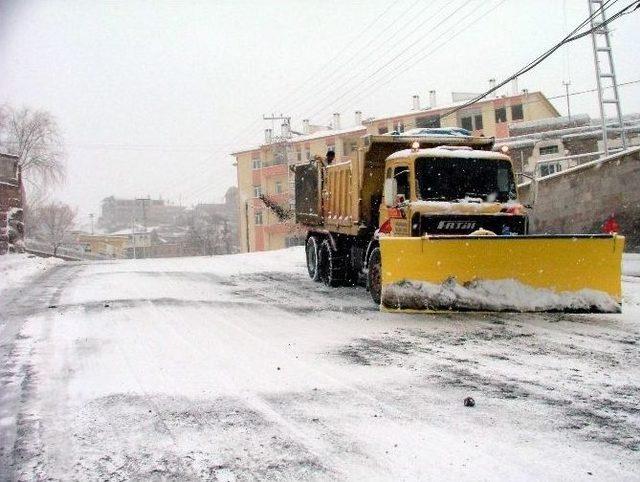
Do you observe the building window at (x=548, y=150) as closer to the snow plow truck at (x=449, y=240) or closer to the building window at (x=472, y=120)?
the building window at (x=472, y=120)

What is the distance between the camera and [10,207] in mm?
20328

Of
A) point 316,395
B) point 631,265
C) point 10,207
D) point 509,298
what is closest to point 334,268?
point 509,298

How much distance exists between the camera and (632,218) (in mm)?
13125

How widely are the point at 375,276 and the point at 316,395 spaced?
15.4 ft

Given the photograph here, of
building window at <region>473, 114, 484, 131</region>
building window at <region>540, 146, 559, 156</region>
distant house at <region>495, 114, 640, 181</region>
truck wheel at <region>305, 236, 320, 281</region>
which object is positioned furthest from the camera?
building window at <region>473, 114, 484, 131</region>

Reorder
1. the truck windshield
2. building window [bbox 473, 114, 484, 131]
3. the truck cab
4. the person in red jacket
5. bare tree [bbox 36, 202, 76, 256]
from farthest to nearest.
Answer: bare tree [bbox 36, 202, 76, 256], building window [bbox 473, 114, 484, 131], the person in red jacket, the truck windshield, the truck cab

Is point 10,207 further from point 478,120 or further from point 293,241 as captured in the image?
point 478,120

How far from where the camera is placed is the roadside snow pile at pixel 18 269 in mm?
11312

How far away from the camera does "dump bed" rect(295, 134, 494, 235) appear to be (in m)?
9.41

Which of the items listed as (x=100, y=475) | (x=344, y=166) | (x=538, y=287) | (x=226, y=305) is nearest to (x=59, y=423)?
(x=100, y=475)

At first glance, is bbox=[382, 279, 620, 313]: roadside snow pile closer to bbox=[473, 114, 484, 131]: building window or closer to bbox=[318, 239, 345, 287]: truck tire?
bbox=[318, 239, 345, 287]: truck tire

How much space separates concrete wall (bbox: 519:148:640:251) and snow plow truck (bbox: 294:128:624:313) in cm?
395

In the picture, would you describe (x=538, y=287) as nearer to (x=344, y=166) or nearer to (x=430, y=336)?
(x=430, y=336)

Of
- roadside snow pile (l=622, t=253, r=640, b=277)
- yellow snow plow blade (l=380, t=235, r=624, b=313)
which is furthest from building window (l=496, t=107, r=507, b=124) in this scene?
yellow snow plow blade (l=380, t=235, r=624, b=313)
